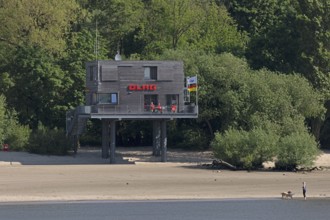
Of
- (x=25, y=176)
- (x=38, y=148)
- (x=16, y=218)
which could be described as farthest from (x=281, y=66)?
(x=16, y=218)

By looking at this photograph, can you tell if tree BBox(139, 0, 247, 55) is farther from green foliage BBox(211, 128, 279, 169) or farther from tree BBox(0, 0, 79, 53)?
green foliage BBox(211, 128, 279, 169)

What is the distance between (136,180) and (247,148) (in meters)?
9.57

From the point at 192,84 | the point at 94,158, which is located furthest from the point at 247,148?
the point at 94,158

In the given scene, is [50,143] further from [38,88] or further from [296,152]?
[296,152]

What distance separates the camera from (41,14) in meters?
88.3

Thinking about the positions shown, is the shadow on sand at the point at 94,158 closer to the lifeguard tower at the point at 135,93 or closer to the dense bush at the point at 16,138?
the dense bush at the point at 16,138

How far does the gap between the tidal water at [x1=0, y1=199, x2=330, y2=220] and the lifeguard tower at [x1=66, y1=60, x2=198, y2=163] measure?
538 inches

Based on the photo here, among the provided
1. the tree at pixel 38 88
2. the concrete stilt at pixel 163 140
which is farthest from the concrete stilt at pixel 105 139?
the tree at pixel 38 88

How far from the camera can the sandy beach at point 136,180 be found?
58500mm

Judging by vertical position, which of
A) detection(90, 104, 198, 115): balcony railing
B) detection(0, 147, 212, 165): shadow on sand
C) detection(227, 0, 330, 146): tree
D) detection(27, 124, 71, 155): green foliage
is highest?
detection(227, 0, 330, 146): tree

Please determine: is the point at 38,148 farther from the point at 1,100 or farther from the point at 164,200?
the point at 164,200

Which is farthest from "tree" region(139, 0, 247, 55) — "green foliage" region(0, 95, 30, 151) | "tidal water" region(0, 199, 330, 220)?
"tidal water" region(0, 199, 330, 220)

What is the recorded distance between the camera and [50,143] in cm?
7738

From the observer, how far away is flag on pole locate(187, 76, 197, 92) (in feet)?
244
